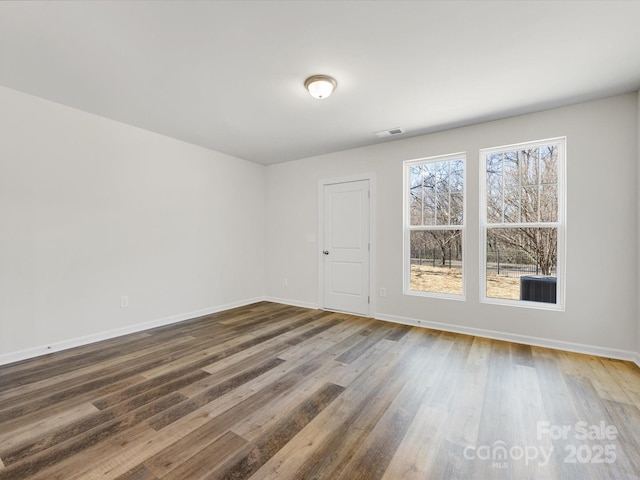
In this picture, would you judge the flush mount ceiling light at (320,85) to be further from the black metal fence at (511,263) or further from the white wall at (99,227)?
the black metal fence at (511,263)

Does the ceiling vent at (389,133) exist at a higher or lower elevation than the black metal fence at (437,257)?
higher

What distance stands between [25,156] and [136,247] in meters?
1.36

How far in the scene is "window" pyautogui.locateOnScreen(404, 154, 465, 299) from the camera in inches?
147

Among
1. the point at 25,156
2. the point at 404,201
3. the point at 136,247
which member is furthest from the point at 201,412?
the point at 404,201

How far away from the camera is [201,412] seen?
1943 millimetres

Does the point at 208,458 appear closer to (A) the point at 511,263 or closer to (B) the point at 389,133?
(A) the point at 511,263

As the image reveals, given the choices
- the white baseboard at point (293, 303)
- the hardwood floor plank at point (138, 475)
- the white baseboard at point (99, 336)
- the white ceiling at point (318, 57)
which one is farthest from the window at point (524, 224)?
the white baseboard at point (99, 336)

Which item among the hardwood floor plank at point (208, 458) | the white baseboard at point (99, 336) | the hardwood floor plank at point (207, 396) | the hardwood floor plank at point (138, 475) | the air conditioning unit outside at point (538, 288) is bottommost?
the hardwood floor plank at point (207, 396)

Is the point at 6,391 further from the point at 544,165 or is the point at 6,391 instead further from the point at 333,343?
the point at 544,165

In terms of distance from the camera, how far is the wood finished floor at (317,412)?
1.49 meters

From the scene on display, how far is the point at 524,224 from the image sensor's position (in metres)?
3.31

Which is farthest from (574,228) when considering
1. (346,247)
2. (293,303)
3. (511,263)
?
(293,303)

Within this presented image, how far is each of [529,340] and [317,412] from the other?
2.68m

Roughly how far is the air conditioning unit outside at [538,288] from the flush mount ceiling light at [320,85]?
301cm
